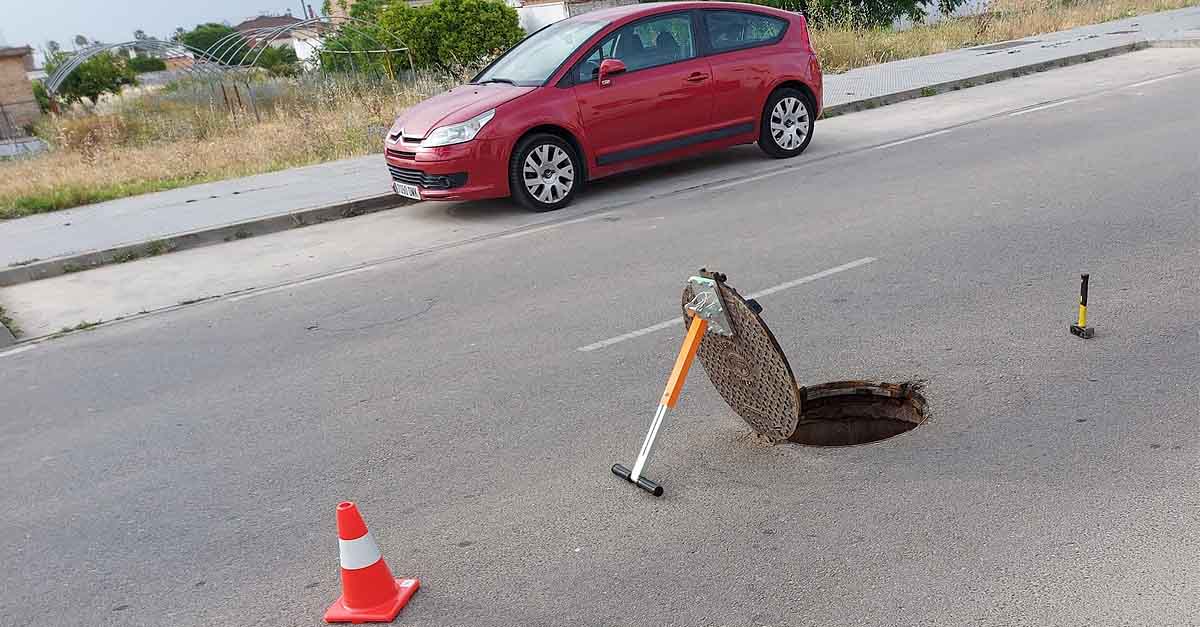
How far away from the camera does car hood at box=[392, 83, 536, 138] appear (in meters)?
9.78

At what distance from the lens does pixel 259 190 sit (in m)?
12.3

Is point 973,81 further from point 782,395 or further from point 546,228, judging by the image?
point 782,395

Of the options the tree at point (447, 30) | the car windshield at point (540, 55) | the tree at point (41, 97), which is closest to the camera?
the car windshield at point (540, 55)

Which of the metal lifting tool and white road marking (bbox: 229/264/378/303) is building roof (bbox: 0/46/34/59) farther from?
the metal lifting tool

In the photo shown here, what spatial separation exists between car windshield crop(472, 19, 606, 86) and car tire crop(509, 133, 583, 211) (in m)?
0.69

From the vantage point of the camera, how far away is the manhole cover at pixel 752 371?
4.11m

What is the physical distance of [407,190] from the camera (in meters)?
10.1

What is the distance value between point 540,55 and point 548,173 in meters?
1.50

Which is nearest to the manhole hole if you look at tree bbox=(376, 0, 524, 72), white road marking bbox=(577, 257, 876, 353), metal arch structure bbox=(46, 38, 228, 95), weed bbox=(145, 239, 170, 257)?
white road marking bbox=(577, 257, 876, 353)

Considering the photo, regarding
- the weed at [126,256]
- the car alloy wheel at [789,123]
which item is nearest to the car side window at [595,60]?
the car alloy wheel at [789,123]

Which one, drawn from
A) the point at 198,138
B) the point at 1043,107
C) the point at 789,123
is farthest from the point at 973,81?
the point at 198,138

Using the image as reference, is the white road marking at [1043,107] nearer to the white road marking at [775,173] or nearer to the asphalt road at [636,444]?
the white road marking at [775,173]

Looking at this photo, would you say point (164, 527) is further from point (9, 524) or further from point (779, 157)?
point (779, 157)

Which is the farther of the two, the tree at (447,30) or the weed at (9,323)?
the tree at (447,30)
